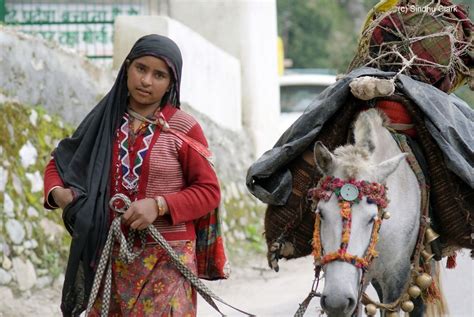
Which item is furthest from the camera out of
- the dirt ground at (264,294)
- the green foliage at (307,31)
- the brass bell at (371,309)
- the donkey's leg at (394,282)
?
the green foliage at (307,31)

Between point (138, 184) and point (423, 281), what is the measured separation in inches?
64.4

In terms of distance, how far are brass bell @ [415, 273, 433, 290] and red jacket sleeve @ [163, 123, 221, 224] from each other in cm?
127

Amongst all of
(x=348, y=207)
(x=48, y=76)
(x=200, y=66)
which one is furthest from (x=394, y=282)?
(x=200, y=66)

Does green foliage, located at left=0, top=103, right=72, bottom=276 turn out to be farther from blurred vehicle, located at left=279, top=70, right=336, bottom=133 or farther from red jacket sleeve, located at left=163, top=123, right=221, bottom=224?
blurred vehicle, located at left=279, top=70, right=336, bottom=133

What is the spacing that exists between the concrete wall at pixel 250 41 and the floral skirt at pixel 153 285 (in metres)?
8.78

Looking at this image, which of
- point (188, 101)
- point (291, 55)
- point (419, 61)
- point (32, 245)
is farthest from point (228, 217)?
point (291, 55)

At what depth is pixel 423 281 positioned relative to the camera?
5.31 meters

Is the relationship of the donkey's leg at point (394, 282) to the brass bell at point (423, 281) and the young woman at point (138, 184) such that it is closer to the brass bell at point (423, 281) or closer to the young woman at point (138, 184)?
the brass bell at point (423, 281)

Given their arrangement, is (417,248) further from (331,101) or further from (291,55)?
(291,55)

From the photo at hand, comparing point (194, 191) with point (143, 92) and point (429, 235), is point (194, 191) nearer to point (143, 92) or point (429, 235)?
point (143, 92)

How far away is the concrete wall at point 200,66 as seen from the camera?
1119 cm

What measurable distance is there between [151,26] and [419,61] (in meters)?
5.84

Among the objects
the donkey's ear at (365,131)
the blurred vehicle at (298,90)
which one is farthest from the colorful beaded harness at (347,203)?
the blurred vehicle at (298,90)

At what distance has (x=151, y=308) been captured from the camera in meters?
4.47
